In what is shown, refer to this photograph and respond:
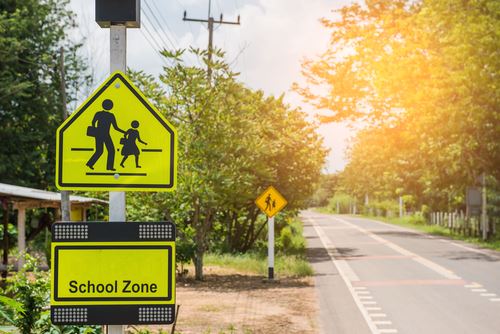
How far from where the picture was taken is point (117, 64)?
13.5 feet

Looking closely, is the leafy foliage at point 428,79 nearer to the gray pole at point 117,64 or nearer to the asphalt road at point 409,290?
the asphalt road at point 409,290

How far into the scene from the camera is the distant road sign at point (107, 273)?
402 cm

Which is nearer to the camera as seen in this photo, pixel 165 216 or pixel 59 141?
pixel 59 141

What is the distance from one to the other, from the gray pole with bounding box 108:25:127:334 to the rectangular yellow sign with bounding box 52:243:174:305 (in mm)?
177

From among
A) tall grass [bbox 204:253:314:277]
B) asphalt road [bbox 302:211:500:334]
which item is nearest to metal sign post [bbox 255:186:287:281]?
asphalt road [bbox 302:211:500:334]

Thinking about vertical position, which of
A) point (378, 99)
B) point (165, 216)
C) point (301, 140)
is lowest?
point (165, 216)

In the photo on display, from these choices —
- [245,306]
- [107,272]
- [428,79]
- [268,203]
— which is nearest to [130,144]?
[107,272]

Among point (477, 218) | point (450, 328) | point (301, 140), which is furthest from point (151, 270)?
point (477, 218)

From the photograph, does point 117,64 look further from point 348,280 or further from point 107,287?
point 348,280

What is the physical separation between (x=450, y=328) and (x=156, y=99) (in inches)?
384

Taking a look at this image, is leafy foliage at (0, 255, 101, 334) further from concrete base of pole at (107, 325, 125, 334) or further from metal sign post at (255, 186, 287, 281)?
metal sign post at (255, 186, 287, 281)

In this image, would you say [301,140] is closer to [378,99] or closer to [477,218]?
[378,99]

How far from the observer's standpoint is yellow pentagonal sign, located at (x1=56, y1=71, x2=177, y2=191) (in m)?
4.03

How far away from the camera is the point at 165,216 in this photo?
62.3 ft
